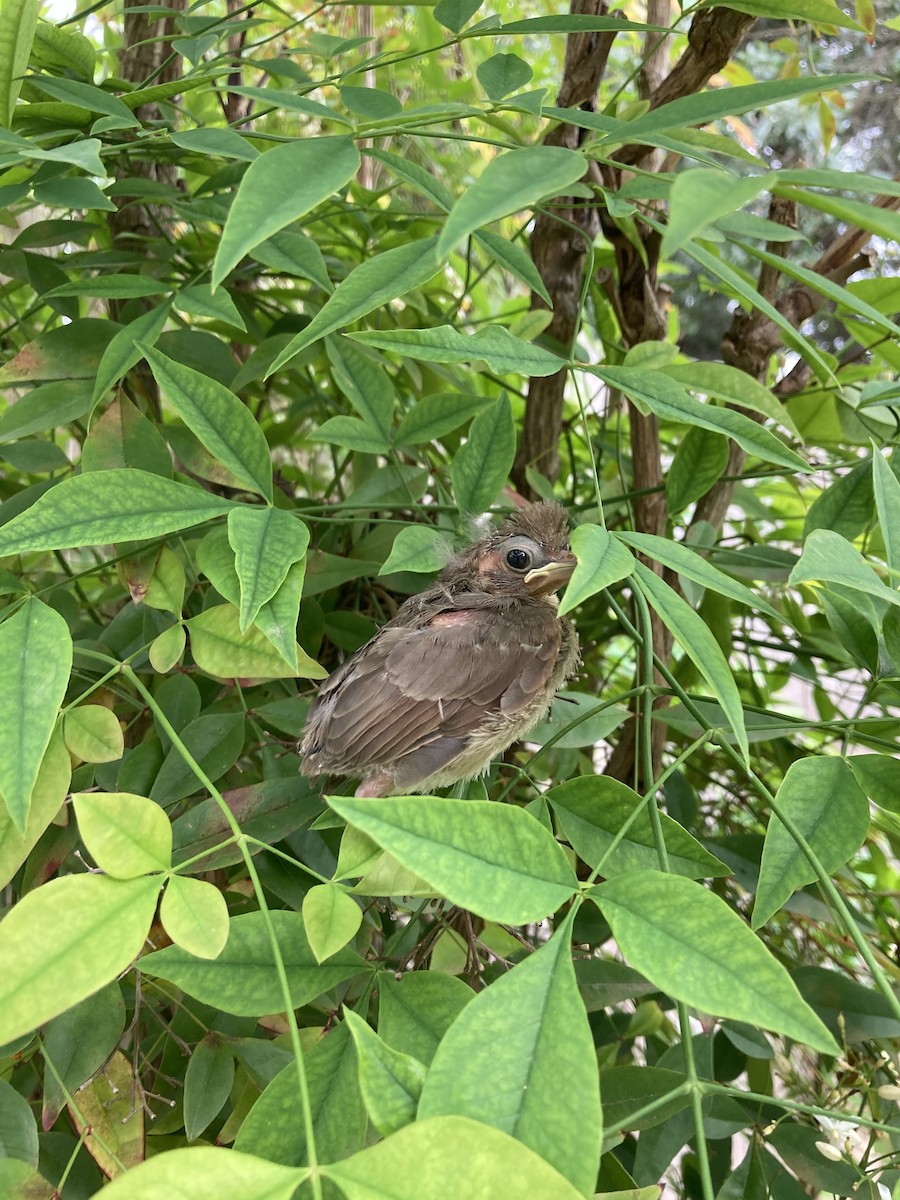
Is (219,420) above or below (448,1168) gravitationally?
above

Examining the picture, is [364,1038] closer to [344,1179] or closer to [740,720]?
[344,1179]

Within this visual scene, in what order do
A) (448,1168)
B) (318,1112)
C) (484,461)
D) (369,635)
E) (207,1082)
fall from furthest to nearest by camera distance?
(369,635)
(484,461)
(207,1082)
(318,1112)
(448,1168)

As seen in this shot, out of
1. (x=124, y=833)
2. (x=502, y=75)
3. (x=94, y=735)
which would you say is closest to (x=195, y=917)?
(x=124, y=833)

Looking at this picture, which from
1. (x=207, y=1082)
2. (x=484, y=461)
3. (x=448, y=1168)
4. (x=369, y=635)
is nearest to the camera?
(x=448, y=1168)

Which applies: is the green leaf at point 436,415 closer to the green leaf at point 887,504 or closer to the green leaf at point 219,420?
the green leaf at point 219,420

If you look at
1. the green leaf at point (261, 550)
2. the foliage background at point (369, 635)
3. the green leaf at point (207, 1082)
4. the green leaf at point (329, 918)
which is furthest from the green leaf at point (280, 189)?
the green leaf at point (207, 1082)

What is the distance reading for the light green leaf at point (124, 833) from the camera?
326 mm

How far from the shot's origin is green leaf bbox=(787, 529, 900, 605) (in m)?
0.34

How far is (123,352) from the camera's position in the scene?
511 millimetres

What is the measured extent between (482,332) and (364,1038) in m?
0.32

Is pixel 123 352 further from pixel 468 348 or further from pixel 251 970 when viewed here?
pixel 251 970

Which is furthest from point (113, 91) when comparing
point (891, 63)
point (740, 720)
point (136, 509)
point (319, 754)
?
point (891, 63)

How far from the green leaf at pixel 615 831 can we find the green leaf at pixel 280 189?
0.28 meters

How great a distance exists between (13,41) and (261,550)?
29 centimetres
